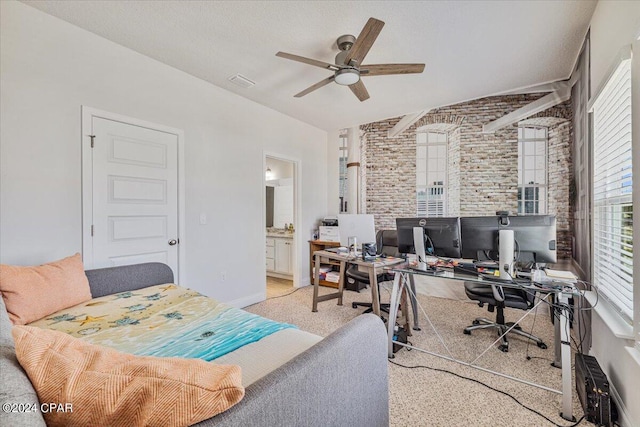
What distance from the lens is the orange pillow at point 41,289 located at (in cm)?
161

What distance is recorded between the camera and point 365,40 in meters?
2.03

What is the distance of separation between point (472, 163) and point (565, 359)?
3447 millimetres

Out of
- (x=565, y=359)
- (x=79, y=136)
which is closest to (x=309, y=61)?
(x=79, y=136)

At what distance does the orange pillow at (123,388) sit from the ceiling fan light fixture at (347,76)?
7.64ft

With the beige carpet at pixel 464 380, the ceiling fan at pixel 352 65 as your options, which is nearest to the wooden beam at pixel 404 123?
the ceiling fan at pixel 352 65

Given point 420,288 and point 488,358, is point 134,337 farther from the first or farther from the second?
point 420,288

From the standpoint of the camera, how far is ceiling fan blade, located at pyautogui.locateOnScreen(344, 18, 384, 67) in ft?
6.05

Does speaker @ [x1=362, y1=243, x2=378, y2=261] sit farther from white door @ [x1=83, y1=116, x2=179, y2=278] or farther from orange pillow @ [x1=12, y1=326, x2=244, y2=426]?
orange pillow @ [x1=12, y1=326, x2=244, y2=426]

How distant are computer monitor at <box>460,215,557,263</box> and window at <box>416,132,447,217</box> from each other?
2.63 metres

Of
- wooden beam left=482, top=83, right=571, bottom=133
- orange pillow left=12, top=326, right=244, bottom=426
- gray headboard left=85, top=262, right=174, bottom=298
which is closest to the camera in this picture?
orange pillow left=12, top=326, right=244, bottom=426

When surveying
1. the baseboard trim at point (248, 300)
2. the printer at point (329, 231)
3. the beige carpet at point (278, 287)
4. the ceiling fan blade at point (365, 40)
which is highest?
the ceiling fan blade at point (365, 40)

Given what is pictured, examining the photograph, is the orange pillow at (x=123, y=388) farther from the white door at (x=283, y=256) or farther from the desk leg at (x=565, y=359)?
the white door at (x=283, y=256)

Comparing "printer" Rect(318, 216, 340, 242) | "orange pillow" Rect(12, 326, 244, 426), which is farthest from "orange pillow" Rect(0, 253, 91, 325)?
Answer: "printer" Rect(318, 216, 340, 242)

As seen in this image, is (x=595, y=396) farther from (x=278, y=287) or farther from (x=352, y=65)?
(x=278, y=287)
